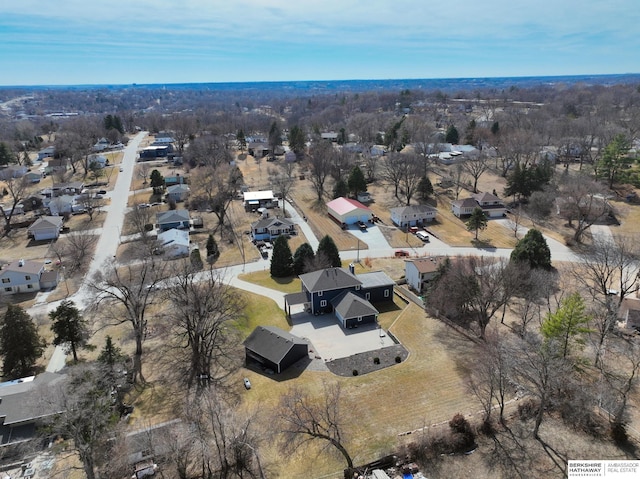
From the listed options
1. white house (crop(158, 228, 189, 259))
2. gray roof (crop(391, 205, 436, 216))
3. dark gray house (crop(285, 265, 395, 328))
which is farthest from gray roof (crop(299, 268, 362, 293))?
gray roof (crop(391, 205, 436, 216))

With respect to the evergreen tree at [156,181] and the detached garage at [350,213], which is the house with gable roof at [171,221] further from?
the detached garage at [350,213]

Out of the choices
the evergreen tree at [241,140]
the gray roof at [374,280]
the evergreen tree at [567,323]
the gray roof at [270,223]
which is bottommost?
the gray roof at [374,280]

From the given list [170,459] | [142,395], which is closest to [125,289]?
[142,395]

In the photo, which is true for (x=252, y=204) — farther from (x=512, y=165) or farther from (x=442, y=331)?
(x=512, y=165)

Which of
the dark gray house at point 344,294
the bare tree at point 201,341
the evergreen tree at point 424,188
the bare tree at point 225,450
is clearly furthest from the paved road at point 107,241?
the evergreen tree at point 424,188

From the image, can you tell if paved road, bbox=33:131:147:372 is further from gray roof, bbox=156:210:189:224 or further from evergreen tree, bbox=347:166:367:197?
evergreen tree, bbox=347:166:367:197

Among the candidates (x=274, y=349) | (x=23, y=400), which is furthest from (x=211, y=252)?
(x=23, y=400)

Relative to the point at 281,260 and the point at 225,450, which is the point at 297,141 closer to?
the point at 281,260

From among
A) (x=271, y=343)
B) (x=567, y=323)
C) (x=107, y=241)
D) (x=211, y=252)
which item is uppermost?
(x=567, y=323)
